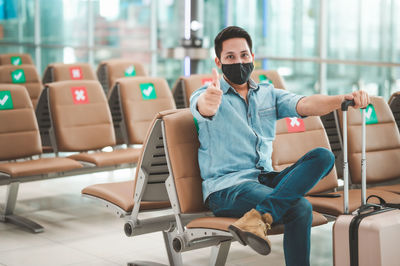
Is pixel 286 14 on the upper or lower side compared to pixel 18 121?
upper

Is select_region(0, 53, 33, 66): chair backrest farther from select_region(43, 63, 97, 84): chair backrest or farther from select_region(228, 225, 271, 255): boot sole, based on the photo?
select_region(228, 225, 271, 255): boot sole

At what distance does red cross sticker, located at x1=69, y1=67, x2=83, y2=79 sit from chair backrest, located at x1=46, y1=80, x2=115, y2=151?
208 centimetres

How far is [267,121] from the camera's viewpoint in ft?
9.89

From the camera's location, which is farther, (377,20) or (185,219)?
(377,20)

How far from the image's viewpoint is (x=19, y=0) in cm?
1059

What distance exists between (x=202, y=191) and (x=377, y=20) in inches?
213

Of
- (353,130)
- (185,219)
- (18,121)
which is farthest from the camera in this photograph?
(18,121)

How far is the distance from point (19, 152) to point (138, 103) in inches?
36.5

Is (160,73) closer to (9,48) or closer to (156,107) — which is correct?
(9,48)

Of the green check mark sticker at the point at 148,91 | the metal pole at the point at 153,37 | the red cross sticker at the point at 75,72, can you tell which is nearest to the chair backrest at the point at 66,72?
the red cross sticker at the point at 75,72

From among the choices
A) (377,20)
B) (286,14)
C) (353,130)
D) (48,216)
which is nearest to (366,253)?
(353,130)

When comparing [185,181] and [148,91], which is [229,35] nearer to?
[185,181]

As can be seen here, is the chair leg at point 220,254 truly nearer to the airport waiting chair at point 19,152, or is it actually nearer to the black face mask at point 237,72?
the black face mask at point 237,72

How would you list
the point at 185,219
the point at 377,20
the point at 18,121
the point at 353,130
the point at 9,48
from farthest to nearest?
the point at 9,48
the point at 377,20
the point at 18,121
the point at 353,130
the point at 185,219
